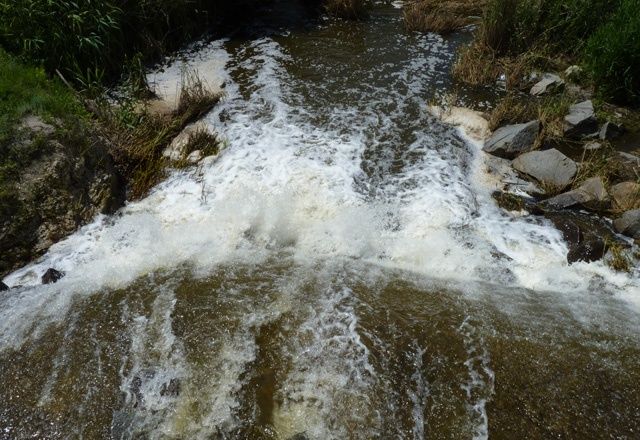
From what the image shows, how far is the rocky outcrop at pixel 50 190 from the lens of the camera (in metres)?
4.84

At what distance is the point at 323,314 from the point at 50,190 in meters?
3.46

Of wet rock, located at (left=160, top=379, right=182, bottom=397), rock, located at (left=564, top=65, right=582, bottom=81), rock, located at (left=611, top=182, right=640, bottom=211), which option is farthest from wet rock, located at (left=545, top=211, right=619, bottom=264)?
wet rock, located at (left=160, top=379, right=182, bottom=397)

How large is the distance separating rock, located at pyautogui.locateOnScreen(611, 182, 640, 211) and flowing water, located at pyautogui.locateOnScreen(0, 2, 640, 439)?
0.97 meters

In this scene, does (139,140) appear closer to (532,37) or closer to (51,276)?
(51,276)

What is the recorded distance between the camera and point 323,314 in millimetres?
4121

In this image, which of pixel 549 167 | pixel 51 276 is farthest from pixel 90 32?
pixel 549 167

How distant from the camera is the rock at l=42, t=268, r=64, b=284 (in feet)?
15.0

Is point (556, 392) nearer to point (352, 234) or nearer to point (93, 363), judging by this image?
point (352, 234)

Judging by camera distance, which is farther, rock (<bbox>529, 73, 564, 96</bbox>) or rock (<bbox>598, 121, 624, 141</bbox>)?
rock (<bbox>529, 73, 564, 96</bbox>)

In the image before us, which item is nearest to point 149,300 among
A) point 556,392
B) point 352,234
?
point 352,234

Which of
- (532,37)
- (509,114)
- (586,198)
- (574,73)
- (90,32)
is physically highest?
(90,32)

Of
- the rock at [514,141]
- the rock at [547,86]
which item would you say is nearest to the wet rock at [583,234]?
the rock at [514,141]

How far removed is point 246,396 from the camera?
11.4 ft

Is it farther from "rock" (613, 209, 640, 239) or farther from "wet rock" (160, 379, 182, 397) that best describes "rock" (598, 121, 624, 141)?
"wet rock" (160, 379, 182, 397)
